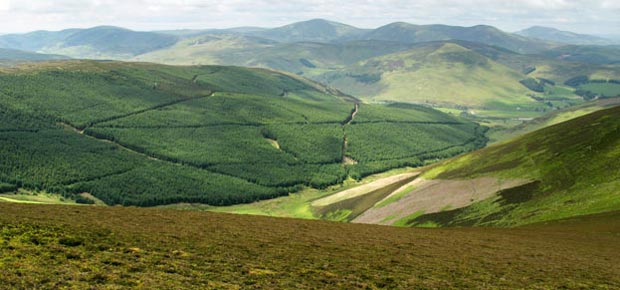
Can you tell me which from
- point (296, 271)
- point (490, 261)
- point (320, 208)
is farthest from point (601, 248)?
point (320, 208)

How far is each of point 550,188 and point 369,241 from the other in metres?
64.1

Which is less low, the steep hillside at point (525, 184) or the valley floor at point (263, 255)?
the valley floor at point (263, 255)

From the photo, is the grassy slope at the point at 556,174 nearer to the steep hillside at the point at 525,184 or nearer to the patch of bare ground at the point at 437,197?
the steep hillside at the point at 525,184

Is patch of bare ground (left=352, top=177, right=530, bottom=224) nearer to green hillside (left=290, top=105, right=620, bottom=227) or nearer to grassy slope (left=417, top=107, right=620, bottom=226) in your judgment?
green hillside (left=290, top=105, right=620, bottom=227)

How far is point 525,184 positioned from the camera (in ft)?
360

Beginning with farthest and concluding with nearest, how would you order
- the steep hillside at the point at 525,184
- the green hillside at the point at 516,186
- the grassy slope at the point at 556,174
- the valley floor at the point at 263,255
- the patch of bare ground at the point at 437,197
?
the patch of bare ground at the point at 437,197 → the green hillside at the point at 516,186 → the steep hillside at the point at 525,184 → the grassy slope at the point at 556,174 → the valley floor at the point at 263,255

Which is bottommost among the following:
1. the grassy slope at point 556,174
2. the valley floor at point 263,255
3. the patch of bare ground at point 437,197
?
the patch of bare ground at point 437,197

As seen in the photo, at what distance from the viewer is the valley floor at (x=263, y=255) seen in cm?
3312

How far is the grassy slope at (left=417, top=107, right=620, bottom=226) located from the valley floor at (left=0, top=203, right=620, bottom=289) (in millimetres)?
20618

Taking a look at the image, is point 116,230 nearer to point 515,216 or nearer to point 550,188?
point 515,216

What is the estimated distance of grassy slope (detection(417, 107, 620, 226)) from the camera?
3388 inches

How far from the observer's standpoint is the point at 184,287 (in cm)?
3081

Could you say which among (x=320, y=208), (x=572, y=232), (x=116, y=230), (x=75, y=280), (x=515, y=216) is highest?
(x=75, y=280)

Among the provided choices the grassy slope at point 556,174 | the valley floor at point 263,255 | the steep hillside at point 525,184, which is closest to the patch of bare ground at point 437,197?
the steep hillside at point 525,184
